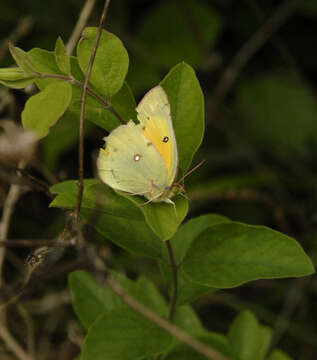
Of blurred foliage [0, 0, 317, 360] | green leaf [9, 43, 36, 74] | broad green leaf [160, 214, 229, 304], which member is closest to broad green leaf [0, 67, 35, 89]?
green leaf [9, 43, 36, 74]

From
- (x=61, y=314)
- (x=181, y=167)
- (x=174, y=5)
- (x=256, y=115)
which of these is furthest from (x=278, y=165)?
(x=181, y=167)

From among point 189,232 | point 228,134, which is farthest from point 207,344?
Result: point 228,134

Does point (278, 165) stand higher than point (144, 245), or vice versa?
point (144, 245)

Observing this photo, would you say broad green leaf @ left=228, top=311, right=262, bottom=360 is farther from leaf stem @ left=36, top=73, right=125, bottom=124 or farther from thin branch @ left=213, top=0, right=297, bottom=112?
thin branch @ left=213, top=0, right=297, bottom=112

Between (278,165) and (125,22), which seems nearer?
(278,165)

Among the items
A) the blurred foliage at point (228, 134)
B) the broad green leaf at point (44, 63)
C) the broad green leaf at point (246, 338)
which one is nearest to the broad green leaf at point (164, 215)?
the broad green leaf at point (44, 63)

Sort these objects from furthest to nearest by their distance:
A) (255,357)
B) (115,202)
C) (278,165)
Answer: (278,165) → (255,357) → (115,202)

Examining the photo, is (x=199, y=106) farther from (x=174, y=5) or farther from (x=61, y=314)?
(x=174, y=5)
